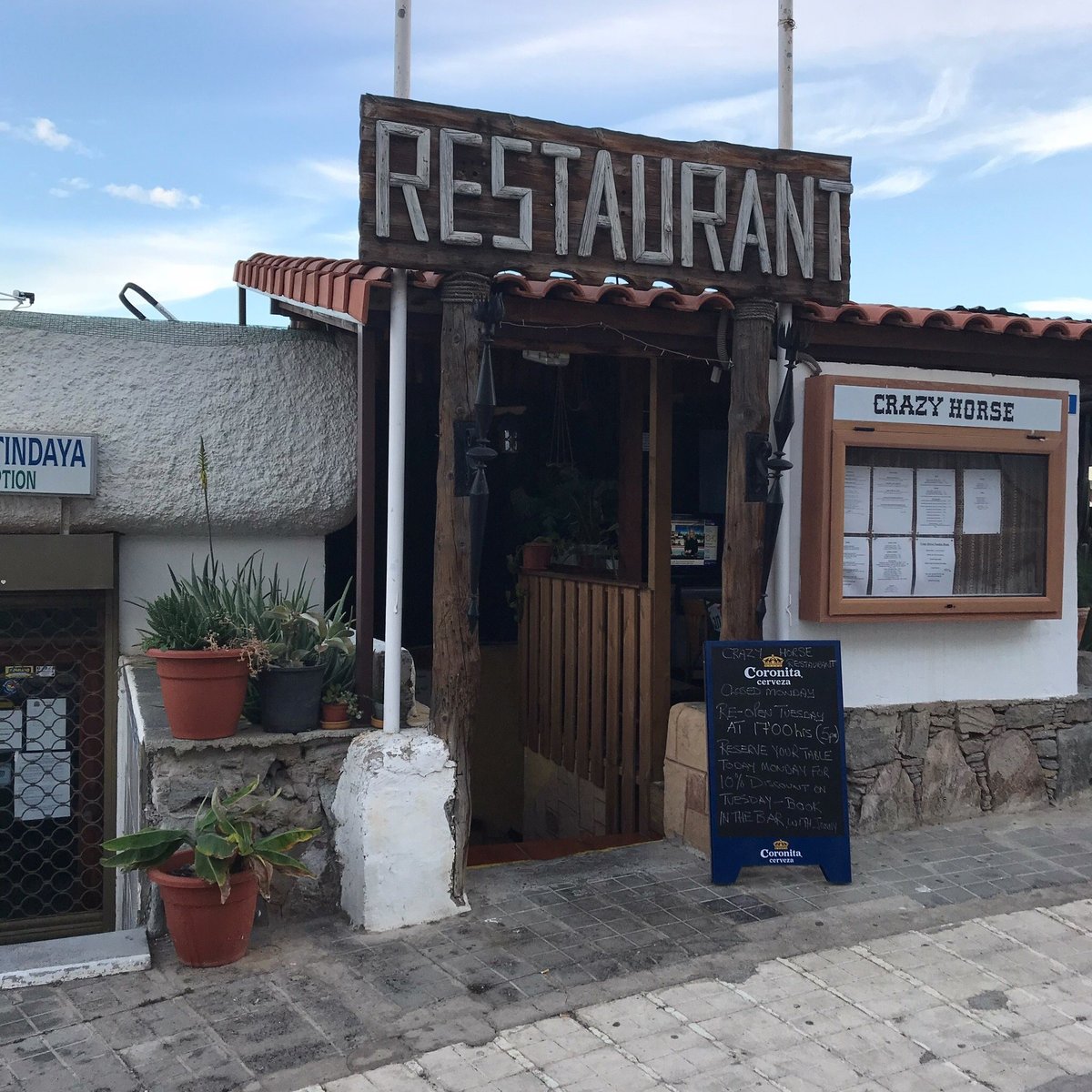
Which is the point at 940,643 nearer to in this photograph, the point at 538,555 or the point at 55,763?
the point at 538,555

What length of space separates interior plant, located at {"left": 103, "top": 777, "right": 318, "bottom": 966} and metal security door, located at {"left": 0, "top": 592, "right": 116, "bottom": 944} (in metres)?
2.17

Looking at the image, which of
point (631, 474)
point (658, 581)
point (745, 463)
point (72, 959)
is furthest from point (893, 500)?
point (72, 959)

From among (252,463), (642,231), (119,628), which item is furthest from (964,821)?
(119,628)

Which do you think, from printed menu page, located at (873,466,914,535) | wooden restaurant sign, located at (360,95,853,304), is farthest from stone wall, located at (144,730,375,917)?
printed menu page, located at (873,466,914,535)

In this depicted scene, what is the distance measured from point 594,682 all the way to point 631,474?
4.55 ft

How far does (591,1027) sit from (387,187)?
3.50m

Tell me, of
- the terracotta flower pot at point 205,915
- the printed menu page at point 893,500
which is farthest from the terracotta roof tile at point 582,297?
the terracotta flower pot at point 205,915

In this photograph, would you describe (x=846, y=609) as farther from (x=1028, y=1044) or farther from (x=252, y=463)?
(x=252, y=463)

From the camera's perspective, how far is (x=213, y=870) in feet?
13.9

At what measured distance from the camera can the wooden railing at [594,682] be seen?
6.75m

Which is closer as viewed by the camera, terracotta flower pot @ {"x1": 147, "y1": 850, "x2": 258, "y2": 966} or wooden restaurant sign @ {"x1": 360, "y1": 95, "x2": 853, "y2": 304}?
terracotta flower pot @ {"x1": 147, "y1": 850, "x2": 258, "y2": 966}

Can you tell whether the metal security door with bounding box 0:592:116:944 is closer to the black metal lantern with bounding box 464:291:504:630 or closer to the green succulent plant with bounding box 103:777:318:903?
the green succulent plant with bounding box 103:777:318:903

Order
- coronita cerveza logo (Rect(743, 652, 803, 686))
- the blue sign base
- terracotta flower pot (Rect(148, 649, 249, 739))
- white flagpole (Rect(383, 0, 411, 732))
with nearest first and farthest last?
terracotta flower pot (Rect(148, 649, 249, 739))
white flagpole (Rect(383, 0, 411, 732))
the blue sign base
coronita cerveza logo (Rect(743, 652, 803, 686))

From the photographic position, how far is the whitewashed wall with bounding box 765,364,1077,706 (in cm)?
605
